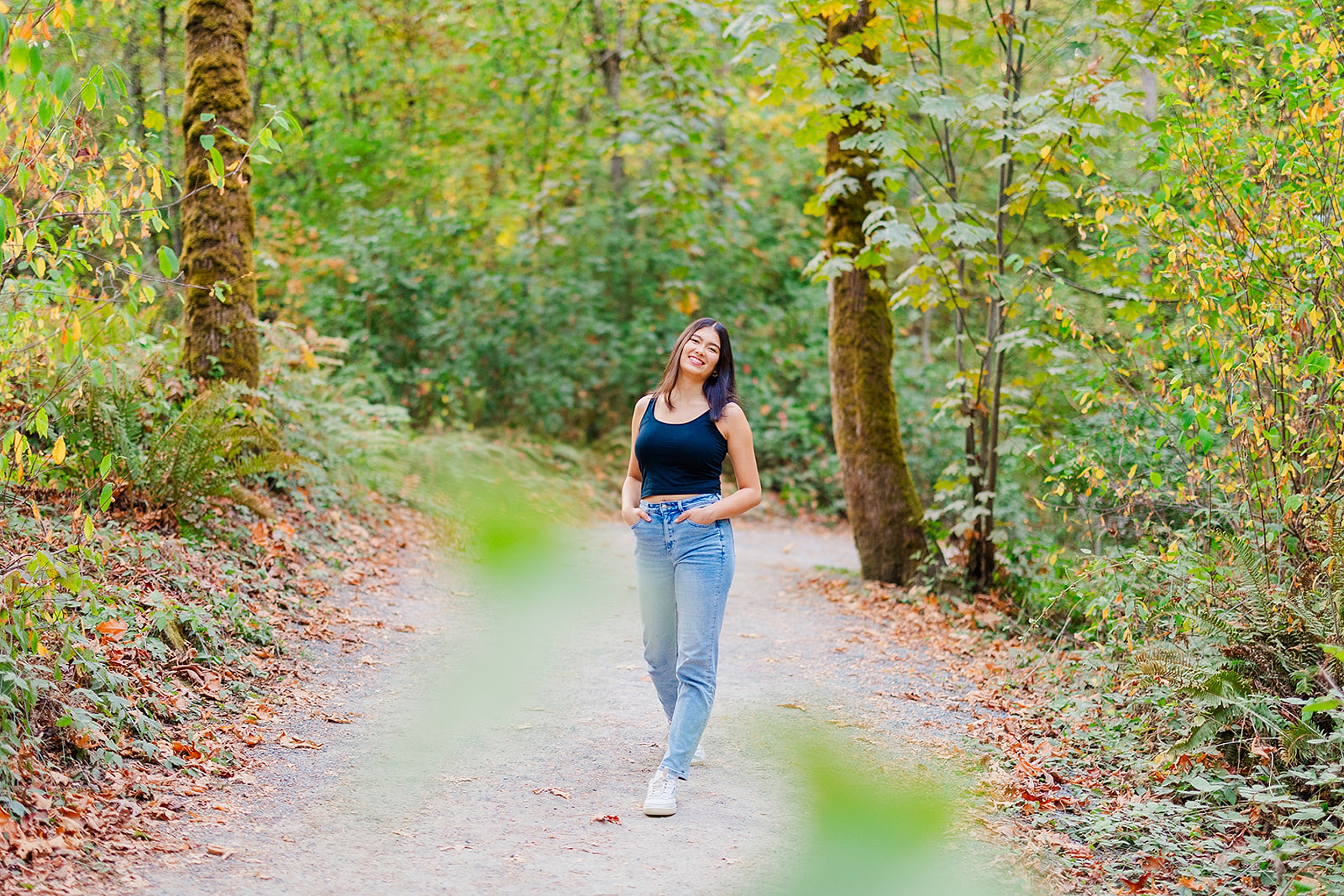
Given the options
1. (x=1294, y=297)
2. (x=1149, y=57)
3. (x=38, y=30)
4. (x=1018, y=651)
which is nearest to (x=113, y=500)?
(x=38, y=30)

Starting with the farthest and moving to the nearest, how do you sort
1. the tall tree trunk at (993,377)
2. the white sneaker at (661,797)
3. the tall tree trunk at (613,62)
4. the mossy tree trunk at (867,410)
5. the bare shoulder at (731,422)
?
the tall tree trunk at (613,62)
the mossy tree trunk at (867,410)
the tall tree trunk at (993,377)
the bare shoulder at (731,422)
the white sneaker at (661,797)

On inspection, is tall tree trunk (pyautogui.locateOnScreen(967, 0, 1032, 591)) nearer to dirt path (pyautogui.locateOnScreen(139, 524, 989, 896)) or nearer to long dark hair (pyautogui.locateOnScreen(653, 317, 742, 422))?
dirt path (pyautogui.locateOnScreen(139, 524, 989, 896))

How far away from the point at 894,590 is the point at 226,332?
5975mm

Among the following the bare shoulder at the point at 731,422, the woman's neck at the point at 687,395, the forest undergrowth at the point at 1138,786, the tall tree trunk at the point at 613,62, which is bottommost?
the forest undergrowth at the point at 1138,786

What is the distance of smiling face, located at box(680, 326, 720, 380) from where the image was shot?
456 cm

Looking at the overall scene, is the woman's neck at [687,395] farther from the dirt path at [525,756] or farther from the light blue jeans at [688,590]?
the dirt path at [525,756]

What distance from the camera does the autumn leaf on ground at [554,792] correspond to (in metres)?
4.53

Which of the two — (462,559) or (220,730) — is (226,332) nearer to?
(462,559)

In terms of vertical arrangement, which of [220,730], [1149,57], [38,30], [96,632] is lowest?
[220,730]

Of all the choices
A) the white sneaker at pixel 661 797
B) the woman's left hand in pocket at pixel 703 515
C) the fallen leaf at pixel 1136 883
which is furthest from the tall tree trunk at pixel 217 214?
the fallen leaf at pixel 1136 883

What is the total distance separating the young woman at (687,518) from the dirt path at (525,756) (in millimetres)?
423

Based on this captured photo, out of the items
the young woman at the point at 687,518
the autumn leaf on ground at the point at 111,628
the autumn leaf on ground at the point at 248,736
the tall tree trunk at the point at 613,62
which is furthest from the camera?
the tall tree trunk at the point at 613,62

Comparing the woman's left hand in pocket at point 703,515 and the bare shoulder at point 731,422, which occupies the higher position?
the bare shoulder at point 731,422

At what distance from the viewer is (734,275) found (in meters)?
16.1
